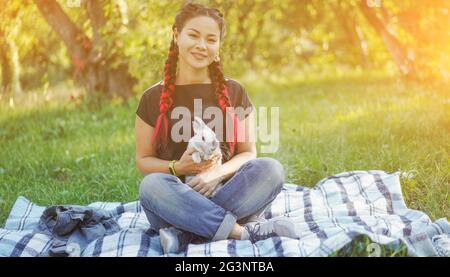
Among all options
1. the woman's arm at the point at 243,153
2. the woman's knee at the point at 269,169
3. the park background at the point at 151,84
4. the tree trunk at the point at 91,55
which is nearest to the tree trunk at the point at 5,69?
the park background at the point at 151,84

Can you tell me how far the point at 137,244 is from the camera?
285cm

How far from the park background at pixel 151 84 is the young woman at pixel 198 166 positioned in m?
0.99

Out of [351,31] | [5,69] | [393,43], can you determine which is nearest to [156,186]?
[393,43]

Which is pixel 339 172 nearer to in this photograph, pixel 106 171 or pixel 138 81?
pixel 106 171

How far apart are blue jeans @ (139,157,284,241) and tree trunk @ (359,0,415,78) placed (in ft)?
15.5

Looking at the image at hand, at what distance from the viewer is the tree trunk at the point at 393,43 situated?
7.07 m

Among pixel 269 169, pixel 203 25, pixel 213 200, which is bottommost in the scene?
pixel 213 200

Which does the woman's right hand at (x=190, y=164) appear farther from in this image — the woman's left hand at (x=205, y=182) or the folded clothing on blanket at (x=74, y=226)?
the folded clothing on blanket at (x=74, y=226)

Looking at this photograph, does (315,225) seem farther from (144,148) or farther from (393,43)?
(393,43)

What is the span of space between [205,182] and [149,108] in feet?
1.94

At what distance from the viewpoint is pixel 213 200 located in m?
2.85

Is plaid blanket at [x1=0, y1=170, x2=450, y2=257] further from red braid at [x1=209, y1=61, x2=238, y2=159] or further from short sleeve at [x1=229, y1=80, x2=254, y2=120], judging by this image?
short sleeve at [x1=229, y1=80, x2=254, y2=120]
